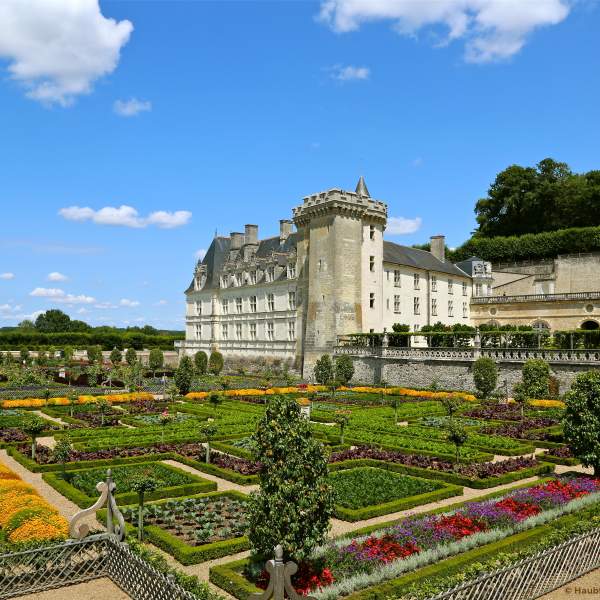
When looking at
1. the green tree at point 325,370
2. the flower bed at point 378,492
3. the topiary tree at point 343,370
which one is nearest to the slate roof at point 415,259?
the topiary tree at point 343,370

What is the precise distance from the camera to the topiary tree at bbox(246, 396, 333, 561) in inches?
314

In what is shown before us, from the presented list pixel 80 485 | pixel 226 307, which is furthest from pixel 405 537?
pixel 226 307

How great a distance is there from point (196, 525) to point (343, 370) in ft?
85.8

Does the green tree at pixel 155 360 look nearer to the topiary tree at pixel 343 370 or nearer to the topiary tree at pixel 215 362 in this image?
the topiary tree at pixel 215 362

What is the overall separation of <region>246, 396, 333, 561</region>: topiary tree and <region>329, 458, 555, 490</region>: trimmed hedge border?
24.9 feet

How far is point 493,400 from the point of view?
29562 mm

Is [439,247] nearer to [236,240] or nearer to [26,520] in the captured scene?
[236,240]

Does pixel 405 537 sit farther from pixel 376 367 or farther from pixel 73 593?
pixel 376 367

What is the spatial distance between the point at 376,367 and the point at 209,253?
87.4ft

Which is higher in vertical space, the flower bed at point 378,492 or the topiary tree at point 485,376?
the topiary tree at point 485,376

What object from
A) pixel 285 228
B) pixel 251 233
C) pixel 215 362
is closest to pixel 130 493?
pixel 215 362

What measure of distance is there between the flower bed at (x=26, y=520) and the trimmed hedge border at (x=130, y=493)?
5.61 ft

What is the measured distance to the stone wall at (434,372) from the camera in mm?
30250

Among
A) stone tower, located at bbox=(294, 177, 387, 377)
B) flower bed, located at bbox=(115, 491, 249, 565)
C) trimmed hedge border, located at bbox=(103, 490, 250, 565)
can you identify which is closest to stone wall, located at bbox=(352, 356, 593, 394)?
stone tower, located at bbox=(294, 177, 387, 377)
